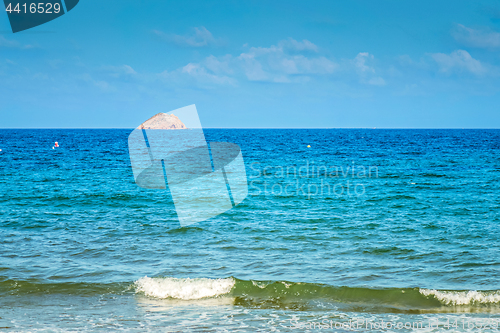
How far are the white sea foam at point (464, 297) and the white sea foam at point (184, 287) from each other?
15.9 feet

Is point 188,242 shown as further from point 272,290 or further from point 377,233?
point 377,233

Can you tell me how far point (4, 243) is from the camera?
43.9 ft

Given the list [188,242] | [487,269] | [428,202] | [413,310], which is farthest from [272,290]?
[428,202]

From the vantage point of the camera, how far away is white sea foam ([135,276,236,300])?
9758 millimetres

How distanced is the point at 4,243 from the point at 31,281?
4.05m
